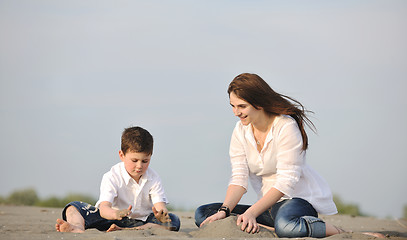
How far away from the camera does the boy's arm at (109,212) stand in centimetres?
479

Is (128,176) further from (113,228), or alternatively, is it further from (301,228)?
(301,228)

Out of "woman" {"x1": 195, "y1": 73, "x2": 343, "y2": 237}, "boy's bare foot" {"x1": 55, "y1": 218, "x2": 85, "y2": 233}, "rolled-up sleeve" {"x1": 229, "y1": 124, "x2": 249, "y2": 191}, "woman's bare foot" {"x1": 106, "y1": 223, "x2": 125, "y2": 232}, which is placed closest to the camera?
"woman" {"x1": 195, "y1": 73, "x2": 343, "y2": 237}

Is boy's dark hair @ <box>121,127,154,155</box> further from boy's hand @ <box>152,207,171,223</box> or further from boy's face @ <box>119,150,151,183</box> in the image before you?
boy's hand @ <box>152,207,171,223</box>

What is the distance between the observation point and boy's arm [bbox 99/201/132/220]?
4.79 metres

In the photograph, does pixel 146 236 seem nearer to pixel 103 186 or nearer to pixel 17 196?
pixel 103 186

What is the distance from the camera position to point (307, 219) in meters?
4.77

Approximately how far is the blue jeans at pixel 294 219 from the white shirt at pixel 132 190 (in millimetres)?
1169

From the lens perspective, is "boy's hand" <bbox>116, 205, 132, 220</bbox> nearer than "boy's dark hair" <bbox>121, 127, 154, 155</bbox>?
Yes

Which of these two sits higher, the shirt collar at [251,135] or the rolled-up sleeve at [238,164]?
the shirt collar at [251,135]

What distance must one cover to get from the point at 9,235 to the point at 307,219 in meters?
2.79

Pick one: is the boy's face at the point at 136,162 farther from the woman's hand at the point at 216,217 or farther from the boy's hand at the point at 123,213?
the woman's hand at the point at 216,217

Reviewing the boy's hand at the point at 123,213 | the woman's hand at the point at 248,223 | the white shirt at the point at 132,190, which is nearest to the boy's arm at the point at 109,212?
the boy's hand at the point at 123,213

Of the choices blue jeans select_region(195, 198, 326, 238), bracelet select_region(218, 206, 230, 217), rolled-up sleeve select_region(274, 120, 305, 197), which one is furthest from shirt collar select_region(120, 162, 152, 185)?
rolled-up sleeve select_region(274, 120, 305, 197)

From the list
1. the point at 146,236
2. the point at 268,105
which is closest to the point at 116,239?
the point at 146,236
